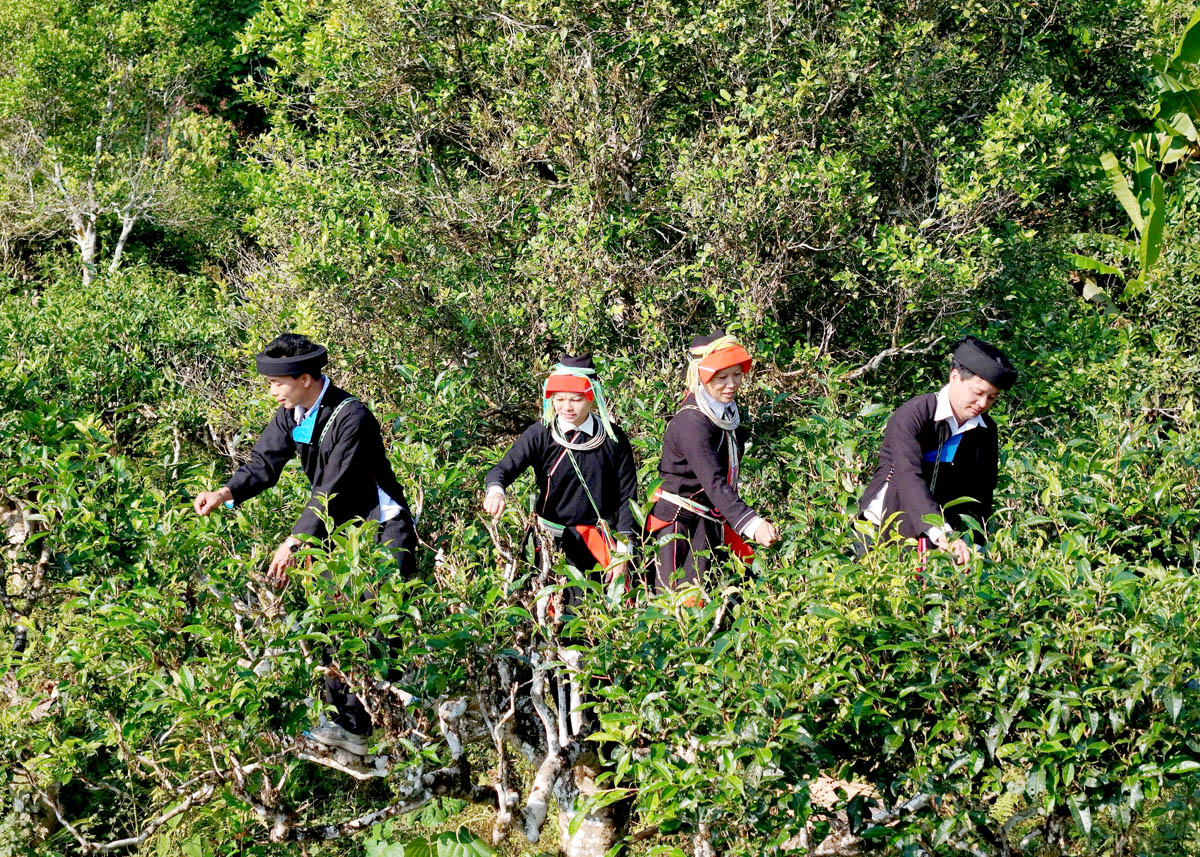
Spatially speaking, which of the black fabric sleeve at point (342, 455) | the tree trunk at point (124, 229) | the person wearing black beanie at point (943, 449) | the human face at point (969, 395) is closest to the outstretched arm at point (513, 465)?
the black fabric sleeve at point (342, 455)

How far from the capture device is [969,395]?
4.35m

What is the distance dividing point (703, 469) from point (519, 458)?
0.75m

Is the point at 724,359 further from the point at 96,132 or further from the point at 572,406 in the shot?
the point at 96,132

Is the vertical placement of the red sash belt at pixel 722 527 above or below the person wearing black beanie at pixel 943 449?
below

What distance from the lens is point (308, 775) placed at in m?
4.57

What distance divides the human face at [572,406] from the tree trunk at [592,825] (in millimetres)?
1361

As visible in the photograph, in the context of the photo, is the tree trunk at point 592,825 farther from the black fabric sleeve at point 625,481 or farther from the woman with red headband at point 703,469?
the black fabric sleeve at point 625,481

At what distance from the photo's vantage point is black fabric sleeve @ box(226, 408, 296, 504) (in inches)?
181

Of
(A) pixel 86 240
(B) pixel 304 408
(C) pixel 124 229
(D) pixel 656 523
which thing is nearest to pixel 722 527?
(D) pixel 656 523

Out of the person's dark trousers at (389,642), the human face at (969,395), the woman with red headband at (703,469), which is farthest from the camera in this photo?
the woman with red headband at (703,469)

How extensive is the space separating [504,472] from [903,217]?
418cm

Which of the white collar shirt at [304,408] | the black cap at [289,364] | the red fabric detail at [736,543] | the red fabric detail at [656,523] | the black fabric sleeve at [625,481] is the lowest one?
the red fabric detail at [736,543]

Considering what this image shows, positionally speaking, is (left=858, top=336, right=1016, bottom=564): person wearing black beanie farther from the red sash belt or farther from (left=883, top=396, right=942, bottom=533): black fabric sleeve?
the red sash belt

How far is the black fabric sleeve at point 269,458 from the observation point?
4598 mm
